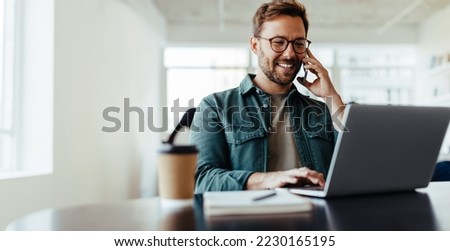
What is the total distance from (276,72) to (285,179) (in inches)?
21.9

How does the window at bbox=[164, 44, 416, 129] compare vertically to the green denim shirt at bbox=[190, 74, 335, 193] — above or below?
above

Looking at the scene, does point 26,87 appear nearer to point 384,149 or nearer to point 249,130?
point 249,130

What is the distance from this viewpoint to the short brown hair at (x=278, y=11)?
4.65 ft

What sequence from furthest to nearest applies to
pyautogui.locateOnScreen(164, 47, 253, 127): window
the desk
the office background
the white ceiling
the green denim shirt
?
1. the white ceiling
2. pyautogui.locateOnScreen(164, 47, 253, 127): window
3. the office background
4. the green denim shirt
5. the desk

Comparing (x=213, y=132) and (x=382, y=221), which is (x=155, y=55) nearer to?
(x=213, y=132)

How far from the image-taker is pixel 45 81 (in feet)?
6.67

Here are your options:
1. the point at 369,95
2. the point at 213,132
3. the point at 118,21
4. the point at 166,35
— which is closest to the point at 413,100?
the point at 369,95

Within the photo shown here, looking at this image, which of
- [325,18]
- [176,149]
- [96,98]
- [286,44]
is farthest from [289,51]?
[325,18]

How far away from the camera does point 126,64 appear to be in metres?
3.24

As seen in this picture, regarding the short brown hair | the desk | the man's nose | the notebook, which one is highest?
the short brown hair

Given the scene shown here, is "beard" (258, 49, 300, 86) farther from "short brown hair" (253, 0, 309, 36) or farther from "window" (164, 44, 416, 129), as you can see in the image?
"window" (164, 44, 416, 129)

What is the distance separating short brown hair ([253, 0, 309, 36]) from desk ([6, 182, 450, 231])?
0.81 m

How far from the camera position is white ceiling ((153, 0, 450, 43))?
11.0ft

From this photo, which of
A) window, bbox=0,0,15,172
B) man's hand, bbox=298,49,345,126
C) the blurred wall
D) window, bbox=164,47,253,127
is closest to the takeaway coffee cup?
man's hand, bbox=298,49,345,126
